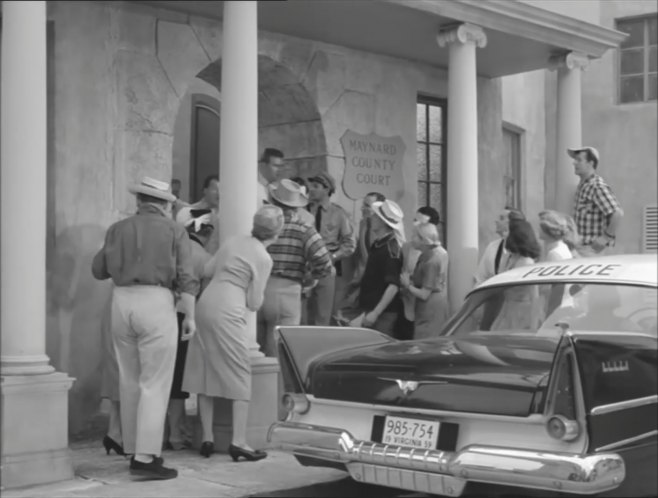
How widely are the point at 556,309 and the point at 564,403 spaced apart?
4.19 ft

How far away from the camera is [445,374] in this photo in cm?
552

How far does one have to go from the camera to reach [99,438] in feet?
29.6

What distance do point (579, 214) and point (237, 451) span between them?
4.45m

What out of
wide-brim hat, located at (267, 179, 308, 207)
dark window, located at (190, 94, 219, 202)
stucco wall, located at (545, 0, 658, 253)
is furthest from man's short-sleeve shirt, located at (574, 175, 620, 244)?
stucco wall, located at (545, 0, 658, 253)

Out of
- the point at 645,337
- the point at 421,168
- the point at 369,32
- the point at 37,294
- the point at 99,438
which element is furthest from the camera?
the point at 421,168

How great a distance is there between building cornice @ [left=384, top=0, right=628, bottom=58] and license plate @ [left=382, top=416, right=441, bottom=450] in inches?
199

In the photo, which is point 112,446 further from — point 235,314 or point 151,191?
point 151,191

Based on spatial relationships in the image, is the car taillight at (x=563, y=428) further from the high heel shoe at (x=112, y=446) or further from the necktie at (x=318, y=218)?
the necktie at (x=318, y=218)

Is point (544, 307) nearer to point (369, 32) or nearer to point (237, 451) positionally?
point (237, 451)

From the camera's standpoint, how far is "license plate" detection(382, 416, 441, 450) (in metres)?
5.50

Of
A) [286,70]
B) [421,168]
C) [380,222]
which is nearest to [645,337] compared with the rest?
[380,222]

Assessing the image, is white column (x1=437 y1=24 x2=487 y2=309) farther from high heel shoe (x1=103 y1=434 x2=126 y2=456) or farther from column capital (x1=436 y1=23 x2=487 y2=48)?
high heel shoe (x1=103 y1=434 x2=126 y2=456)

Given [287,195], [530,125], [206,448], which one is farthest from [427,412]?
[530,125]

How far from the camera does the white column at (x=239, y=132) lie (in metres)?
8.23
